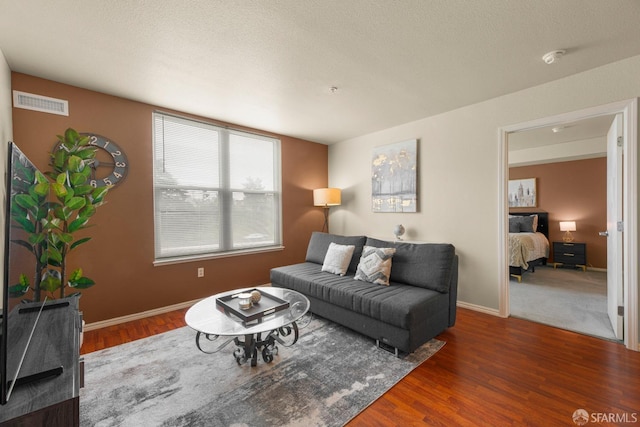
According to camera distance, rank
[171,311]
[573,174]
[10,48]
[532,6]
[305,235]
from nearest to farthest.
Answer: [532,6] < [10,48] < [171,311] < [305,235] < [573,174]

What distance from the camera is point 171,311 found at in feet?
10.6

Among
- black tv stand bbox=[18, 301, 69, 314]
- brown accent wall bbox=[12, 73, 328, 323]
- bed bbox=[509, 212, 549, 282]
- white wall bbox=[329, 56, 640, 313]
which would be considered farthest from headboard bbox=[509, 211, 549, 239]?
black tv stand bbox=[18, 301, 69, 314]

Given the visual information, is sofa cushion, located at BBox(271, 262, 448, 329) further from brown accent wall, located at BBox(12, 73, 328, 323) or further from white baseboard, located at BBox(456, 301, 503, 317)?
brown accent wall, located at BBox(12, 73, 328, 323)

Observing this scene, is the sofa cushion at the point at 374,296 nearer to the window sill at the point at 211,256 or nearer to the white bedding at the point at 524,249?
the window sill at the point at 211,256

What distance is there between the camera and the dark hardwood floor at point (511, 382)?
5.12 feet

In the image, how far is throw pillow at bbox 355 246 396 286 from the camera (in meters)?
2.77

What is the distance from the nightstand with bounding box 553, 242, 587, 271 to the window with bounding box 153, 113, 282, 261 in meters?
5.57

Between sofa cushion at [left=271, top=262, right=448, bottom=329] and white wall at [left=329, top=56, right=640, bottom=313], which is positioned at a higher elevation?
white wall at [left=329, top=56, right=640, bottom=313]

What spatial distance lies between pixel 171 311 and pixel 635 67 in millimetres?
5057

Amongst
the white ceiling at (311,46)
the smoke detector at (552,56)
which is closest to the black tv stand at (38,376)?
the white ceiling at (311,46)

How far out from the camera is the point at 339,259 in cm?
322

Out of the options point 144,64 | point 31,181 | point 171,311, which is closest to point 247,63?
point 144,64

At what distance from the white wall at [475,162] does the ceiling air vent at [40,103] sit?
3.75m

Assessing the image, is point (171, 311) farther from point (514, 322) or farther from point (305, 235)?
point (514, 322)
